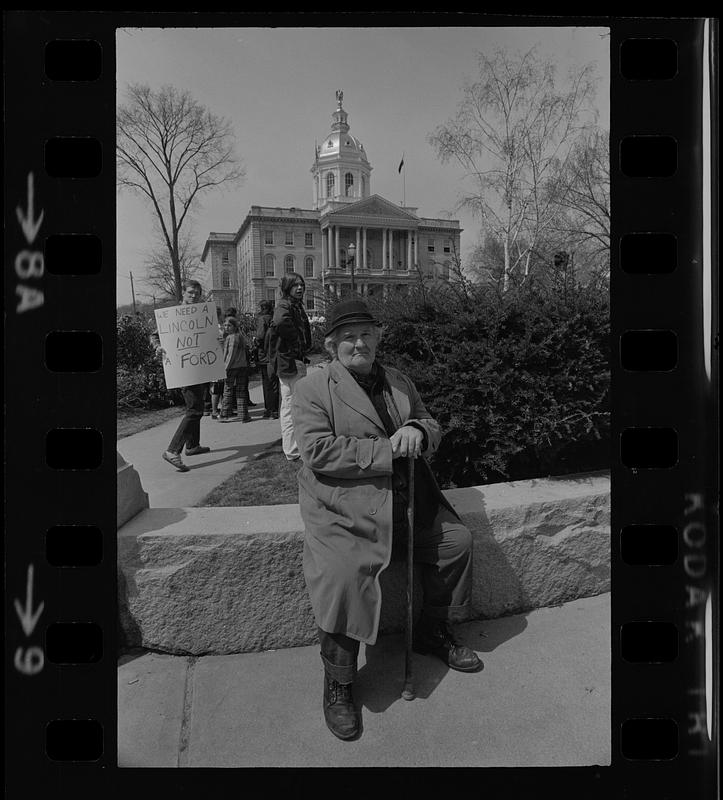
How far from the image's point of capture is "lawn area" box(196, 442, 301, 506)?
3.71 metres

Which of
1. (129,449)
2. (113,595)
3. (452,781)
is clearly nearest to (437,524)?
(452,781)

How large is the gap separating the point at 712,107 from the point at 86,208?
2445 millimetres

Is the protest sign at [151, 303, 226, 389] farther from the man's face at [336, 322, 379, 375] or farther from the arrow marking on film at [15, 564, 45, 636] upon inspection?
the arrow marking on film at [15, 564, 45, 636]

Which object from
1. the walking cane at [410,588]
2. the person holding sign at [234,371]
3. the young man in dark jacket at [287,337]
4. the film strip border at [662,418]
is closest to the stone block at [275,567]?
the walking cane at [410,588]

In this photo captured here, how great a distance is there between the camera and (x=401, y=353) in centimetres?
403

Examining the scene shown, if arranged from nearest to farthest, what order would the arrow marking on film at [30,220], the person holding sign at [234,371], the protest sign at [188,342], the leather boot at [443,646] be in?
the arrow marking on film at [30,220] → the leather boot at [443,646] → the protest sign at [188,342] → the person holding sign at [234,371]

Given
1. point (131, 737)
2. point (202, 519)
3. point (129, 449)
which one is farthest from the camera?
point (129, 449)

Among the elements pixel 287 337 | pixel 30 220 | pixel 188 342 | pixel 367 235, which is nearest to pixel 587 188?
pixel 367 235

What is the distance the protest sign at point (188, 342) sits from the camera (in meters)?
3.85

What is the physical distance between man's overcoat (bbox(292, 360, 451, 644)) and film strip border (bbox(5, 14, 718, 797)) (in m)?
0.87

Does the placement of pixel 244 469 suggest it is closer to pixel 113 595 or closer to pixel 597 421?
pixel 113 595

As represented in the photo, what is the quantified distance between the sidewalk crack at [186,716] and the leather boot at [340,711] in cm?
63

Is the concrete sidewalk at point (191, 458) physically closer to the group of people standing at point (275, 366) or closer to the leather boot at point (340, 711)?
the group of people standing at point (275, 366)

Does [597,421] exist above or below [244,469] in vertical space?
above
